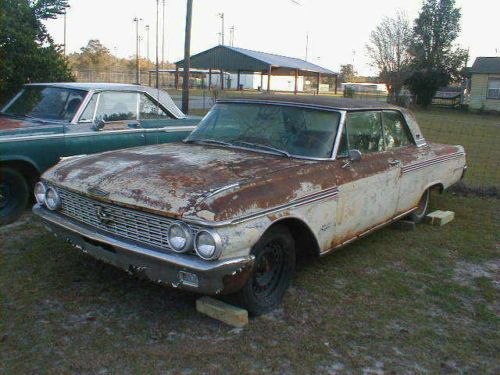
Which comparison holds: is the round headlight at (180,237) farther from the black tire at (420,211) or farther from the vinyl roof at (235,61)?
the vinyl roof at (235,61)

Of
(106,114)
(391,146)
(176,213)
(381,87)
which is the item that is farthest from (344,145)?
(381,87)

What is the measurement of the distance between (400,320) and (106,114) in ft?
15.1

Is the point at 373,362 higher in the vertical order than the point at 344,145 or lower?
lower

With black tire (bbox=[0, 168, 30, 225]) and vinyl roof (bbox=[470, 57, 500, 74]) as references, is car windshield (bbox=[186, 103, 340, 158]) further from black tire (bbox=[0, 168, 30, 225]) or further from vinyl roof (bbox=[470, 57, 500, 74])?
vinyl roof (bbox=[470, 57, 500, 74])

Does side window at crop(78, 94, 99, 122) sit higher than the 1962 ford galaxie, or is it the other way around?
side window at crop(78, 94, 99, 122)

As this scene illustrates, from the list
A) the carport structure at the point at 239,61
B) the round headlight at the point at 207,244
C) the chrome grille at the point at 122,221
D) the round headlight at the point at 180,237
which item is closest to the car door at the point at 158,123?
the chrome grille at the point at 122,221

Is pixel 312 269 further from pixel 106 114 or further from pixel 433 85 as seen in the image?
pixel 433 85

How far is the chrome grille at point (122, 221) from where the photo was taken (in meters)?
3.38

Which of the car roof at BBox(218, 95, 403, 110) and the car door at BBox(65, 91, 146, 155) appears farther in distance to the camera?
the car door at BBox(65, 91, 146, 155)

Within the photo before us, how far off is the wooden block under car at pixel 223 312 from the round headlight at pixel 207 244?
0.58 m

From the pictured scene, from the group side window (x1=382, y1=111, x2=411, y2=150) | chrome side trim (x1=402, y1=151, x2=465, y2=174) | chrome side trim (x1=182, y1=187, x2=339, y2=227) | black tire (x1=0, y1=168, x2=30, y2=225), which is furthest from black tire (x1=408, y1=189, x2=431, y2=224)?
black tire (x1=0, y1=168, x2=30, y2=225)

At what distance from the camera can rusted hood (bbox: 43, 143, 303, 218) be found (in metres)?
3.39

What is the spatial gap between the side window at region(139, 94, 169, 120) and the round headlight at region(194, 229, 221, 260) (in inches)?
172

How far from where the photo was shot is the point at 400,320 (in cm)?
383
